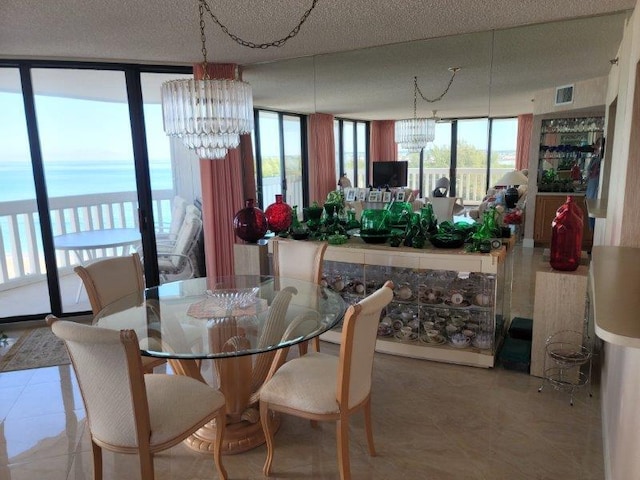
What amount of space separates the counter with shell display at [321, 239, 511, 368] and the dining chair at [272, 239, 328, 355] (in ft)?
1.31

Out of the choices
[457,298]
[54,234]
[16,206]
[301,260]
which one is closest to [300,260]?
[301,260]

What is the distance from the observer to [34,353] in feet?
11.7

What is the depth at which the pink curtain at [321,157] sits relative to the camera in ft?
15.0

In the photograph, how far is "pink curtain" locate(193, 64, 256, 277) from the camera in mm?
4371

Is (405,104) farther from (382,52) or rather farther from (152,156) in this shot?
(152,156)

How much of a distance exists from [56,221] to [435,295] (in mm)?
3615

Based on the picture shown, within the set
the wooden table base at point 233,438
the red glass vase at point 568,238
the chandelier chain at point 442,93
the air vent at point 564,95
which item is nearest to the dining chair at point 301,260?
the wooden table base at point 233,438

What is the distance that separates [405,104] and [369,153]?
0.57m

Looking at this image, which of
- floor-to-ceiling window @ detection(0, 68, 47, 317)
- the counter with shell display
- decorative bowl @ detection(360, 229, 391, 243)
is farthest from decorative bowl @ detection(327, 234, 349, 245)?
floor-to-ceiling window @ detection(0, 68, 47, 317)

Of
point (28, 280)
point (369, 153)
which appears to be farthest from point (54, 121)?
point (369, 153)

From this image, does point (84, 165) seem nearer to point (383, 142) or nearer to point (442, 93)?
point (383, 142)

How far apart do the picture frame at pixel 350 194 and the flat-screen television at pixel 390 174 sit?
216 mm

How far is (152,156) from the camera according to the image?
440 centimetres

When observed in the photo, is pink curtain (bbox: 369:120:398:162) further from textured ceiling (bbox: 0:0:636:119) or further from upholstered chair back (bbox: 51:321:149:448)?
upholstered chair back (bbox: 51:321:149:448)
